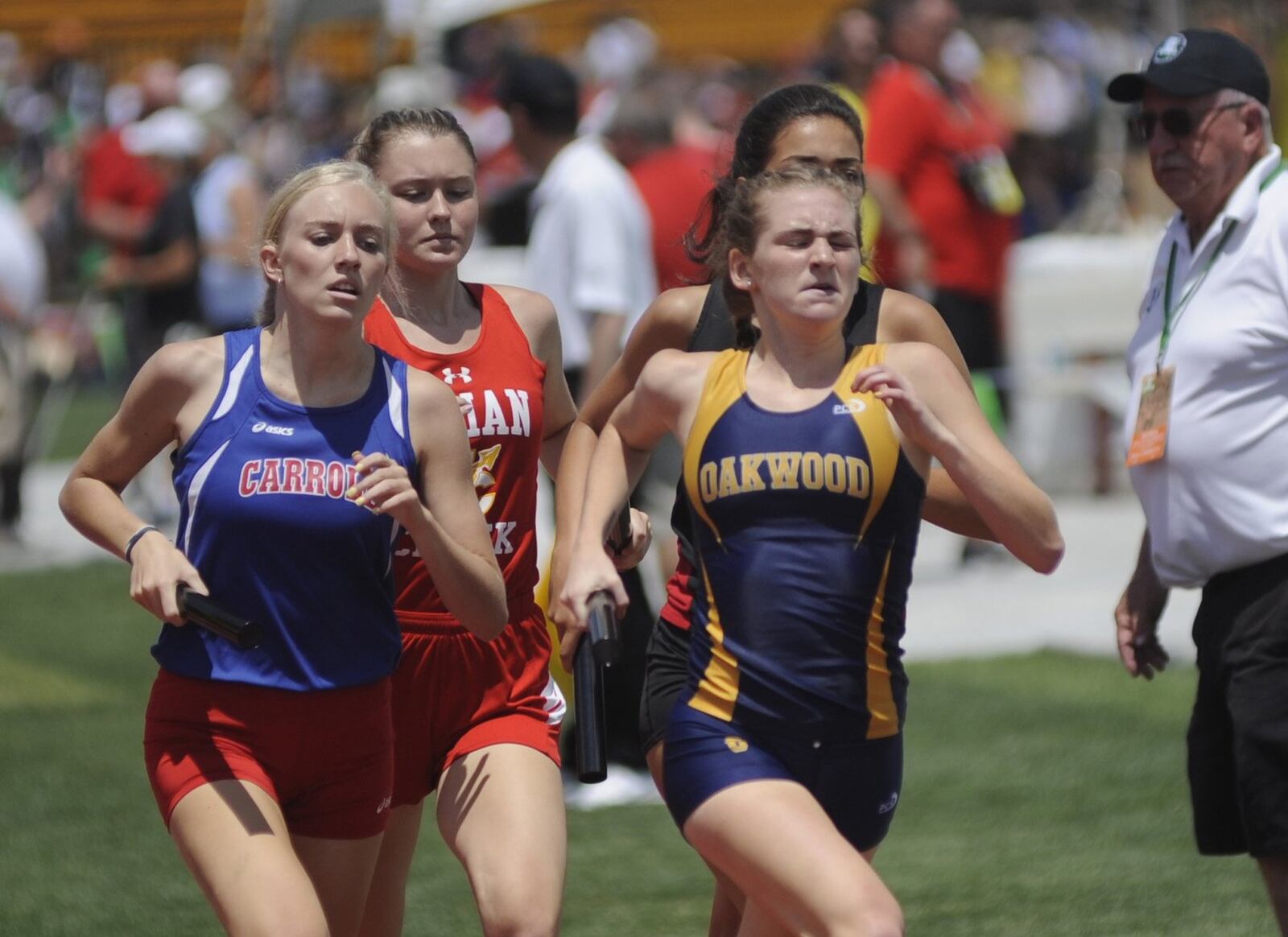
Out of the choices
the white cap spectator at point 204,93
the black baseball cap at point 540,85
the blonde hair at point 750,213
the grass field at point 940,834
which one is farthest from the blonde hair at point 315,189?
the white cap spectator at point 204,93

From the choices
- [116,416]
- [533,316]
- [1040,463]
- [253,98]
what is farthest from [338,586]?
[253,98]

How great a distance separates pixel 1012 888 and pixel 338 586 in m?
2.87

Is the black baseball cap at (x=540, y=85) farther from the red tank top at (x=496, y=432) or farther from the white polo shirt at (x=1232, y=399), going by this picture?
the white polo shirt at (x=1232, y=399)

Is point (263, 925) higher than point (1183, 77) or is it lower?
lower

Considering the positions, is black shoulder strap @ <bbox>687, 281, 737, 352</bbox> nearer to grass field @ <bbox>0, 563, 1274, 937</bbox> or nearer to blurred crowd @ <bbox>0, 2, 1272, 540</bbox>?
blurred crowd @ <bbox>0, 2, 1272, 540</bbox>

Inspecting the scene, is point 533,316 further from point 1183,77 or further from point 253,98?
point 253,98

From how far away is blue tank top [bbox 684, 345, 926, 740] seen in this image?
12.7 feet

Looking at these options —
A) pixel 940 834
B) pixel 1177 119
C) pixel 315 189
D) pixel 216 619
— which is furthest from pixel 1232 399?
pixel 940 834

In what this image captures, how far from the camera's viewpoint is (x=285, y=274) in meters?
4.10

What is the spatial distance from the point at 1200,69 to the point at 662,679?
180cm

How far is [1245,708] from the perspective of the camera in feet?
14.8

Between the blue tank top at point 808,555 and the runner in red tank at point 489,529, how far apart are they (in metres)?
0.53

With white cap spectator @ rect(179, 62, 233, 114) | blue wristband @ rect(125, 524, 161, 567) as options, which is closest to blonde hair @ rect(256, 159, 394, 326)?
blue wristband @ rect(125, 524, 161, 567)

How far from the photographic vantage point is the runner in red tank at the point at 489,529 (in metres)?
4.43
